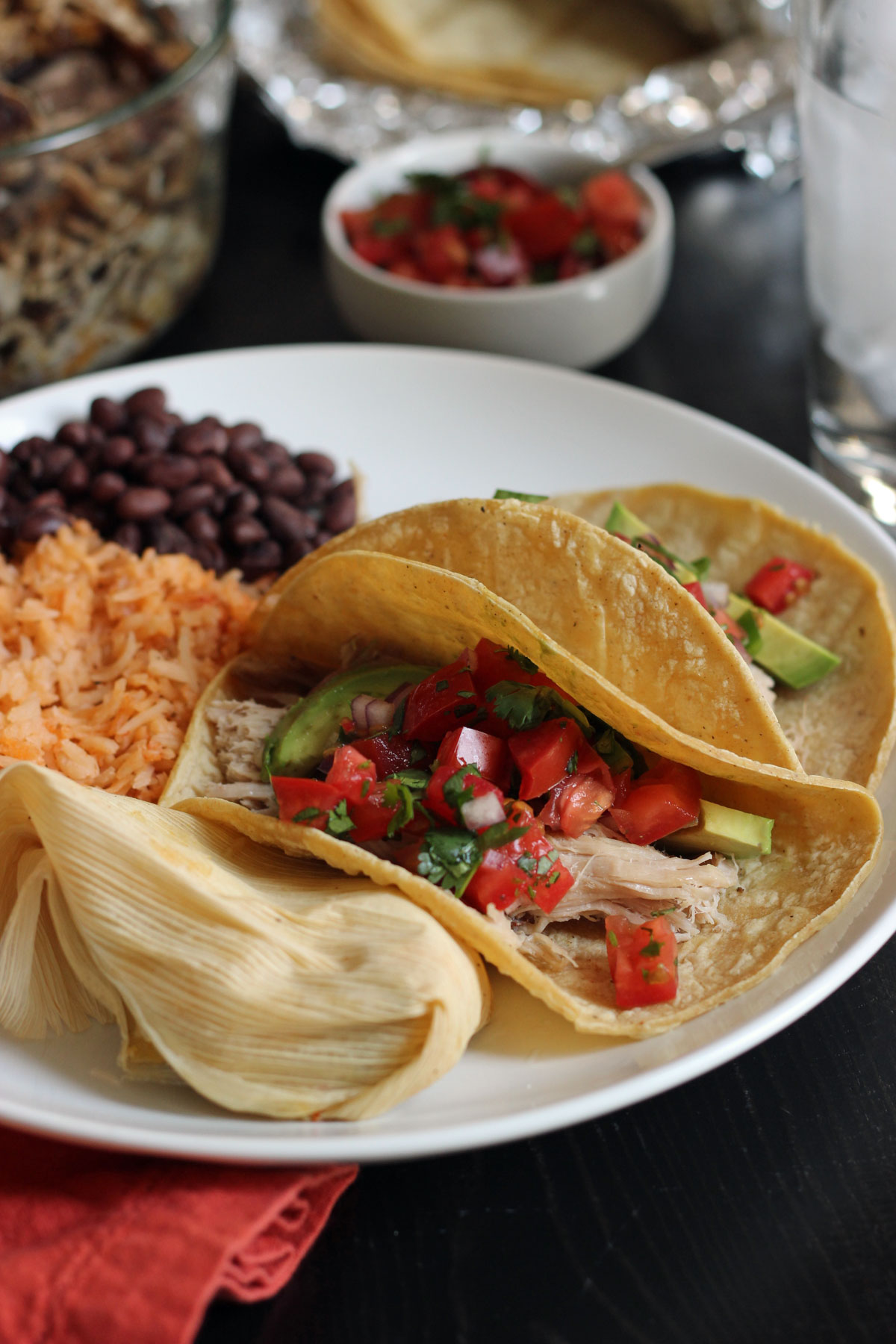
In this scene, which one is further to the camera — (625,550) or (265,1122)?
(625,550)

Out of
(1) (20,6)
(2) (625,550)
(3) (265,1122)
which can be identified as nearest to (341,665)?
(2) (625,550)

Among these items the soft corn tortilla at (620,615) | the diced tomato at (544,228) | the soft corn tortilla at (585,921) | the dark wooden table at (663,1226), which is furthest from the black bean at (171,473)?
the dark wooden table at (663,1226)

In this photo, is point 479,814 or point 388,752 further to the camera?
point 388,752

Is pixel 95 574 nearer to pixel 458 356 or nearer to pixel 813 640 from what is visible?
pixel 458 356

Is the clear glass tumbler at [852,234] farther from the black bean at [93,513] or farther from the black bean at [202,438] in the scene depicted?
the black bean at [93,513]

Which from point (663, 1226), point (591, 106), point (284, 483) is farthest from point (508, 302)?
point (663, 1226)

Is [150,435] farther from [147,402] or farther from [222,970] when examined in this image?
[222,970]

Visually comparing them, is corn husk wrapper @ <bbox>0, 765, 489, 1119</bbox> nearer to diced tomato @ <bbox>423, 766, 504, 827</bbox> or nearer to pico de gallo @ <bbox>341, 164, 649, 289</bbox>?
diced tomato @ <bbox>423, 766, 504, 827</bbox>
